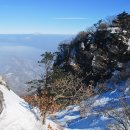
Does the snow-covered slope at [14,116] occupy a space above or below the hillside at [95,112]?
above

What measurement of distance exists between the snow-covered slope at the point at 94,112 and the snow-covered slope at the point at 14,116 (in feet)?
40.3

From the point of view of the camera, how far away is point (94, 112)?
52250 mm

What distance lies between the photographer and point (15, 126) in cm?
2862

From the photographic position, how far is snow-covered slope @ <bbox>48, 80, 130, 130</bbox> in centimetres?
4638

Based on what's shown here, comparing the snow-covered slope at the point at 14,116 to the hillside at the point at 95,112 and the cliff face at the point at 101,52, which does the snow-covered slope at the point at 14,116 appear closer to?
the hillside at the point at 95,112

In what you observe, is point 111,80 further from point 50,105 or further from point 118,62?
point 50,105

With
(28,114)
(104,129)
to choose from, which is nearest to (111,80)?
(104,129)

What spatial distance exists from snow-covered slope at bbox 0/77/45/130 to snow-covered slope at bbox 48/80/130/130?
40.3 feet

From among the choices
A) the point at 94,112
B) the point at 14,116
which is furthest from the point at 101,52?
the point at 14,116

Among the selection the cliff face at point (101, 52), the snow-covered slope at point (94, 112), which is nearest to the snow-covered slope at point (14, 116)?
the snow-covered slope at point (94, 112)

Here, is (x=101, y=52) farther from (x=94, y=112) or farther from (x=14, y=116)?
(x=14, y=116)

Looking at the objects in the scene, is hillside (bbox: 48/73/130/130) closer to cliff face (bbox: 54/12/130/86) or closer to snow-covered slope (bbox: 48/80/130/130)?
snow-covered slope (bbox: 48/80/130/130)

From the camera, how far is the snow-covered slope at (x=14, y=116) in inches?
1119

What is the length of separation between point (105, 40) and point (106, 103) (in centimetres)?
1963
